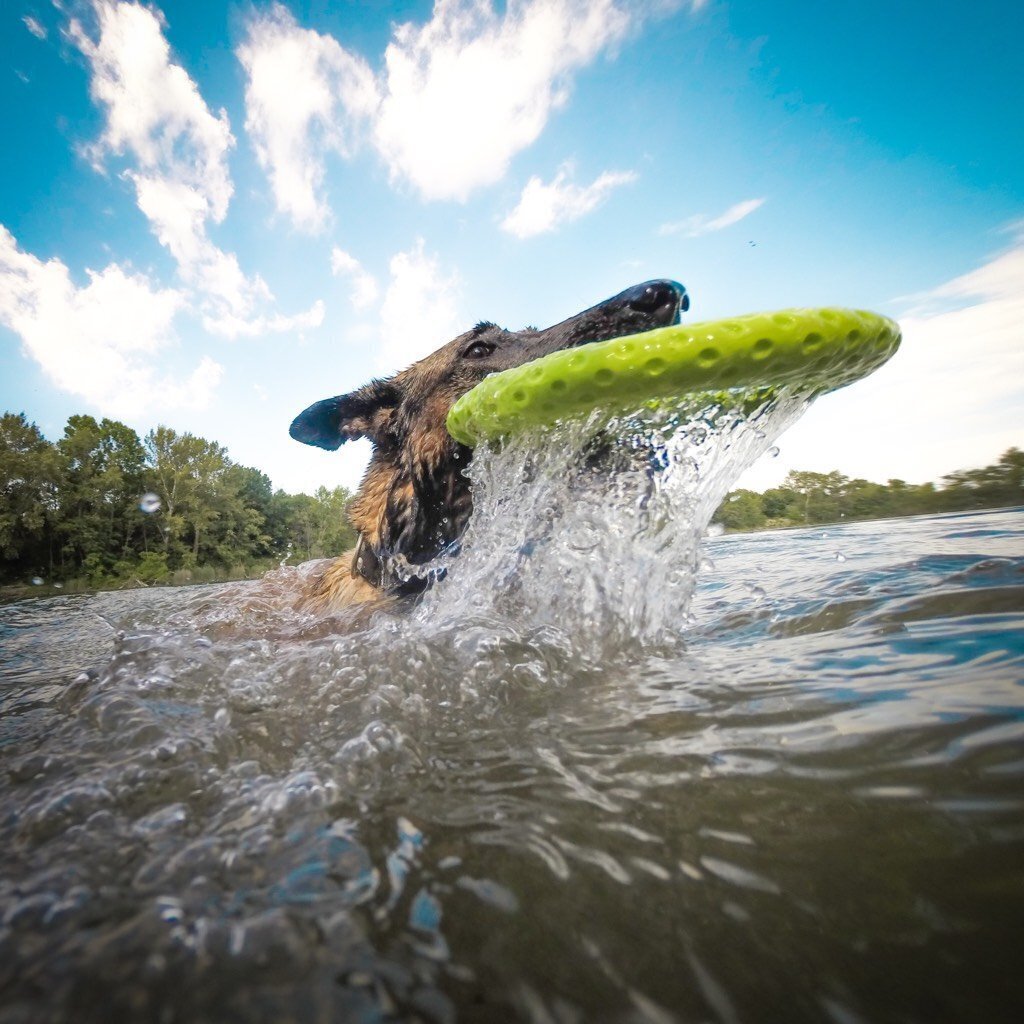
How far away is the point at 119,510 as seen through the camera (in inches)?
1613

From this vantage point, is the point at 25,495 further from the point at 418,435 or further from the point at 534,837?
the point at 534,837

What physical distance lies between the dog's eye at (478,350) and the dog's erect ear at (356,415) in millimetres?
789

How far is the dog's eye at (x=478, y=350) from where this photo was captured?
12.6 feet

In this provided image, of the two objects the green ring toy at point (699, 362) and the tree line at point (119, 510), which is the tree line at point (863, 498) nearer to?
the green ring toy at point (699, 362)

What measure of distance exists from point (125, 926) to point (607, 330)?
2.93m

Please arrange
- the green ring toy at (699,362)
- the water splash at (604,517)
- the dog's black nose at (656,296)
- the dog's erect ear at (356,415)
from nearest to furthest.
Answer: the green ring toy at (699,362) → the water splash at (604,517) → the dog's black nose at (656,296) → the dog's erect ear at (356,415)

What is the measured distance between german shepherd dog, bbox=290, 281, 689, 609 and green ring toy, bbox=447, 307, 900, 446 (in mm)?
886

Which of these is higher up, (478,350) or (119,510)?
(119,510)

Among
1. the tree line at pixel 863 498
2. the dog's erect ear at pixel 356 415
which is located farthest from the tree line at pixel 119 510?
the dog's erect ear at pixel 356 415

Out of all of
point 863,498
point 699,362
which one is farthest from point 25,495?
point 863,498

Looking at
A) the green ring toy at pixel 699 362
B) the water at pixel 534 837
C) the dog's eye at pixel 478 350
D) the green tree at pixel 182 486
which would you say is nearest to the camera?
the water at pixel 534 837

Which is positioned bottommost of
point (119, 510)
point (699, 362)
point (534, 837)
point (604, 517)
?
point (534, 837)

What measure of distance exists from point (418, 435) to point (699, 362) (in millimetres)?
2388

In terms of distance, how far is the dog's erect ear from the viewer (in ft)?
13.9
